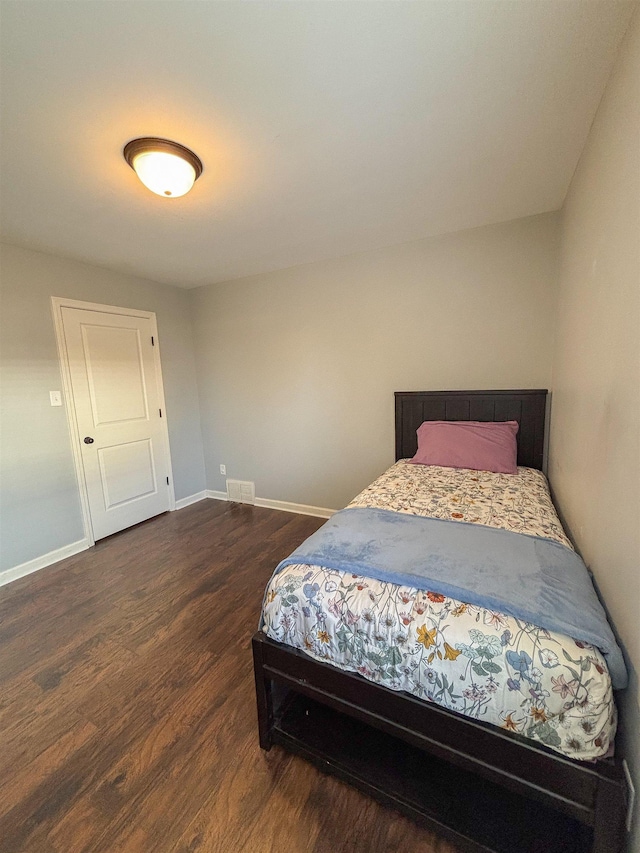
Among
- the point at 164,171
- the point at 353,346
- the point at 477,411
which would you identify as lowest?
the point at 477,411

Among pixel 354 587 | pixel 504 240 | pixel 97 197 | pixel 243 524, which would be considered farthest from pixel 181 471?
pixel 504 240

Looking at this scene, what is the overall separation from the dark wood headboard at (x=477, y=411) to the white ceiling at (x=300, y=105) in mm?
1259

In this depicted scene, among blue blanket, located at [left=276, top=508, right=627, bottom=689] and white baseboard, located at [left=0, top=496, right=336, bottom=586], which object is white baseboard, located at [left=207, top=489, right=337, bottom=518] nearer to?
white baseboard, located at [left=0, top=496, right=336, bottom=586]

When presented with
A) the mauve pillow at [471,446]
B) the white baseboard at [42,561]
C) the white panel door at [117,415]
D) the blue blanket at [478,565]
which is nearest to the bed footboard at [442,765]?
the blue blanket at [478,565]

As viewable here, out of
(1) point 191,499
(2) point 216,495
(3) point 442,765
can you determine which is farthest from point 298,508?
(3) point 442,765

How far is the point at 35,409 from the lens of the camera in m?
2.57

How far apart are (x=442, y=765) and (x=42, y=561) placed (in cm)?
296

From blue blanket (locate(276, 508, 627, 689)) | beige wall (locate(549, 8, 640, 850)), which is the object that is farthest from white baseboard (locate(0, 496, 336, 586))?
beige wall (locate(549, 8, 640, 850))

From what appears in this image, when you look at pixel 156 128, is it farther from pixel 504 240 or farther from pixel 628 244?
pixel 504 240

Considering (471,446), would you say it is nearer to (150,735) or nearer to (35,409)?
(150,735)

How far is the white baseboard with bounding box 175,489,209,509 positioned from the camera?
377 cm

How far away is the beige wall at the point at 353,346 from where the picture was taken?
2463mm

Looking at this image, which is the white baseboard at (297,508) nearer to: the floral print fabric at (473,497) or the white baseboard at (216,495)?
the white baseboard at (216,495)

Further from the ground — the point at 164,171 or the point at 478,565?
the point at 164,171
